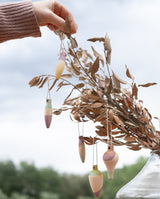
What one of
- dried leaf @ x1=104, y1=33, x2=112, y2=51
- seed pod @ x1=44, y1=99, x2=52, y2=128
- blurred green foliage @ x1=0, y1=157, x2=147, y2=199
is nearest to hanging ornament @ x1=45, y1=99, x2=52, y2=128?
seed pod @ x1=44, y1=99, x2=52, y2=128

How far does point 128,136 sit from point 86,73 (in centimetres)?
12

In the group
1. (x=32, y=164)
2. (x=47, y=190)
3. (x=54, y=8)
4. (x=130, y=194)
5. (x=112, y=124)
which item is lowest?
(x=47, y=190)

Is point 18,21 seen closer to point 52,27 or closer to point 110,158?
point 52,27

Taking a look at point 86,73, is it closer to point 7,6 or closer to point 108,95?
point 108,95

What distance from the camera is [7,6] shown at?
458mm

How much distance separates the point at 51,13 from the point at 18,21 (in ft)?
0.18

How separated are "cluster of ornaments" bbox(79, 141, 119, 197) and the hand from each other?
0.58 feet

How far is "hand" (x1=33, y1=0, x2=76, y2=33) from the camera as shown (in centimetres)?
43

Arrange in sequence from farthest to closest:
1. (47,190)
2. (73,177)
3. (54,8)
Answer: (47,190) < (73,177) < (54,8)

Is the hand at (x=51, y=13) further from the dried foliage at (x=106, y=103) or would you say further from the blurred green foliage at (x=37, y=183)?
the blurred green foliage at (x=37, y=183)

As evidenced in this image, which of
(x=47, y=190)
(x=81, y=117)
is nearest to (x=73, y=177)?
(x=47, y=190)

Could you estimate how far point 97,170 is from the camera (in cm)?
40

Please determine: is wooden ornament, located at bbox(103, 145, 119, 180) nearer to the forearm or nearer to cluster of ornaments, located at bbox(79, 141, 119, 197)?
cluster of ornaments, located at bbox(79, 141, 119, 197)

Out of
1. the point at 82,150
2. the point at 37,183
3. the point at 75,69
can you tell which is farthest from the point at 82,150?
the point at 37,183
